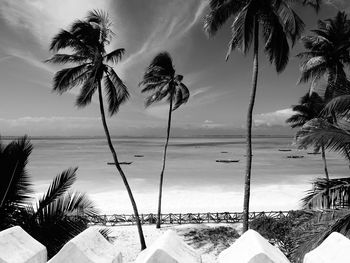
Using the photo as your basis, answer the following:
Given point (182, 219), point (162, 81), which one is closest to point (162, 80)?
point (162, 81)

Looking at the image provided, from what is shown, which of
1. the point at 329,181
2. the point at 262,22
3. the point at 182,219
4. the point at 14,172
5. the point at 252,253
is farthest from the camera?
the point at 182,219

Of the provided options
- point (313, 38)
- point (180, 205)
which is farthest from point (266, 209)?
point (313, 38)

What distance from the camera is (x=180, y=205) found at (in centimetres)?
2350

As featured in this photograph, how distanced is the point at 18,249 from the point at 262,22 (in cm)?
1213

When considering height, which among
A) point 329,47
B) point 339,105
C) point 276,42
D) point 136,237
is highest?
point 329,47

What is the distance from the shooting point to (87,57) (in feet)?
43.8

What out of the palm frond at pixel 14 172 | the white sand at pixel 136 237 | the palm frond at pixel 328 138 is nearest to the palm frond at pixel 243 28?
the palm frond at pixel 328 138

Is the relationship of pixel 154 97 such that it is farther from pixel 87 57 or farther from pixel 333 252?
pixel 333 252

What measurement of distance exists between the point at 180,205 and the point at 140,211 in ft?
12.9

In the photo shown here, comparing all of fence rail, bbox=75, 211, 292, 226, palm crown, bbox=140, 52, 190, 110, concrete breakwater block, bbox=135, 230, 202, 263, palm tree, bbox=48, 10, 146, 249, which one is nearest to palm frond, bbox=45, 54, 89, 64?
palm tree, bbox=48, 10, 146, 249

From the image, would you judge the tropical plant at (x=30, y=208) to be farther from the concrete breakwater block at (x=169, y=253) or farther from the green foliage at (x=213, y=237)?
the green foliage at (x=213, y=237)

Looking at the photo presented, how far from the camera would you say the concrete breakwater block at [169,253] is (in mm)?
1221

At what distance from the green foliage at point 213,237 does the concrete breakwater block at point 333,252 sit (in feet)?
42.6

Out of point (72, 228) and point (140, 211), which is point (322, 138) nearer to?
point (72, 228)
